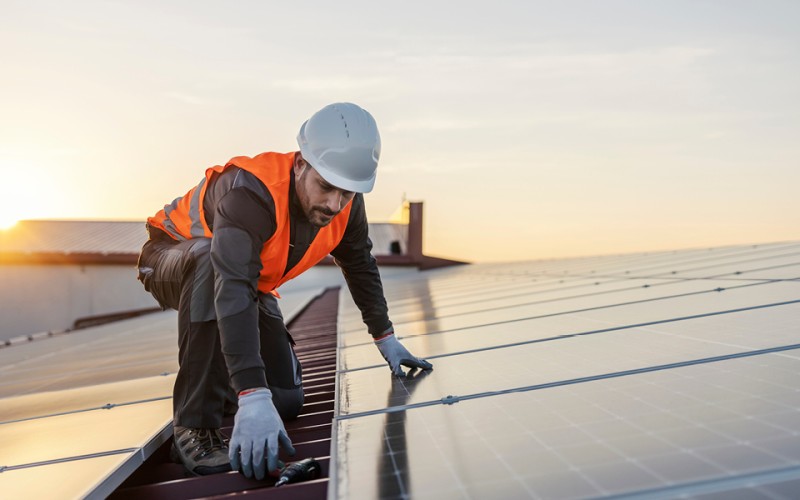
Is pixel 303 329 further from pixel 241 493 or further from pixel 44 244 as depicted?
pixel 44 244

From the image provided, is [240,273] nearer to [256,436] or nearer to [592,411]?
[256,436]

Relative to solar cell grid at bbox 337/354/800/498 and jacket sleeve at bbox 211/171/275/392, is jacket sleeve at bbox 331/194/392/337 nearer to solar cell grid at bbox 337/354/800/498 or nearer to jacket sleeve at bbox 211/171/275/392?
jacket sleeve at bbox 211/171/275/392

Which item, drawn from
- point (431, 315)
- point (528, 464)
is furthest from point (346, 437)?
point (431, 315)

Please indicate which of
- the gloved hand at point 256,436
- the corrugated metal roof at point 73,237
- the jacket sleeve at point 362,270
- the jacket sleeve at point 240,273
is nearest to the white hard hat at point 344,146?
the jacket sleeve at point 240,273

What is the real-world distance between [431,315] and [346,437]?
403 cm

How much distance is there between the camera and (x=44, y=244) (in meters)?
19.5

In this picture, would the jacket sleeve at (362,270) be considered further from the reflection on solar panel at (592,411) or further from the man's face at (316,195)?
the man's face at (316,195)

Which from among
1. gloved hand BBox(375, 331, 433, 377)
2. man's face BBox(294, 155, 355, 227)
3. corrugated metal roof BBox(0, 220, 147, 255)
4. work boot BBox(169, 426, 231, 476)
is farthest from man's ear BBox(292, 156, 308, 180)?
corrugated metal roof BBox(0, 220, 147, 255)

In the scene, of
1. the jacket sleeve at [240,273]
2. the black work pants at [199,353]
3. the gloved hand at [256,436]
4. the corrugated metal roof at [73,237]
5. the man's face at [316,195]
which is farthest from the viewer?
the corrugated metal roof at [73,237]

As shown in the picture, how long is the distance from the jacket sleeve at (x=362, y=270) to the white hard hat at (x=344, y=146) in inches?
22.2

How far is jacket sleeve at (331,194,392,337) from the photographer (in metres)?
3.83

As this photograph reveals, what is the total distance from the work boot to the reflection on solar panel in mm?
536

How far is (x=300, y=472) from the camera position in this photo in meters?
2.42

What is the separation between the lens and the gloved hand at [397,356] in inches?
135
